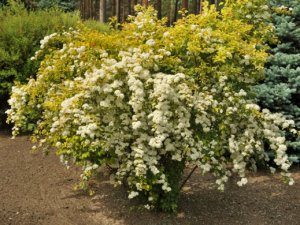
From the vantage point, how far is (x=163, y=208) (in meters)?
5.52

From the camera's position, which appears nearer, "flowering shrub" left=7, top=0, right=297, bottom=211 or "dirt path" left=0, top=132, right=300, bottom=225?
"flowering shrub" left=7, top=0, right=297, bottom=211

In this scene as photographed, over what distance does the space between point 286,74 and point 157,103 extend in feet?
11.6

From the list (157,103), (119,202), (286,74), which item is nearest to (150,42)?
(157,103)

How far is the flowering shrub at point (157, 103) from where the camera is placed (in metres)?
4.59

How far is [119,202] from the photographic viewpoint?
603cm

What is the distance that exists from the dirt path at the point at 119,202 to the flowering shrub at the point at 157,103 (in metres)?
0.49

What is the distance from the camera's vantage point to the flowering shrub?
15.0ft

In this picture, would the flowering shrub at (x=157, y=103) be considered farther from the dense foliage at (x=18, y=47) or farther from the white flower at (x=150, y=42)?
the dense foliage at (x=18, y=47)

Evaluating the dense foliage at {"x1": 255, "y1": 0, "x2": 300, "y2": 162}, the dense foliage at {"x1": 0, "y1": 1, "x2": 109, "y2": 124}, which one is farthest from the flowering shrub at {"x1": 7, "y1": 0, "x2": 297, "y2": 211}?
the dense foliage at {"x1": 0, "y1": 1, "x2": 109, "y2": 124}

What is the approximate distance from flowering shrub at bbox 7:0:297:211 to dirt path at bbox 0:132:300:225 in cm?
49

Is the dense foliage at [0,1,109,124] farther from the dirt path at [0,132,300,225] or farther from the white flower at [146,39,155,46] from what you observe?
the white flower at [146,39,155,46]

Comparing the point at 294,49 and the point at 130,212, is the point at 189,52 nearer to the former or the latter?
the point at 130,212

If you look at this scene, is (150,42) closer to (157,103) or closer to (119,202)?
(157,103)

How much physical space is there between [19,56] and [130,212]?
16.9 feet
